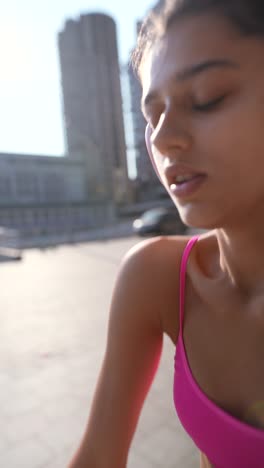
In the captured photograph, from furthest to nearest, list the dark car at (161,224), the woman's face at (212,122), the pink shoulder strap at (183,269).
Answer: the dark car at (161,224) < the pink shoulder strap at (183,269) < the woman's face at (212,122)

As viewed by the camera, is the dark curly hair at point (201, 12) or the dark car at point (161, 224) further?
the dark car at point (161, 224)

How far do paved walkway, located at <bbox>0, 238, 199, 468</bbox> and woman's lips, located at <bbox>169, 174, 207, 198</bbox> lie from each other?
0.94m

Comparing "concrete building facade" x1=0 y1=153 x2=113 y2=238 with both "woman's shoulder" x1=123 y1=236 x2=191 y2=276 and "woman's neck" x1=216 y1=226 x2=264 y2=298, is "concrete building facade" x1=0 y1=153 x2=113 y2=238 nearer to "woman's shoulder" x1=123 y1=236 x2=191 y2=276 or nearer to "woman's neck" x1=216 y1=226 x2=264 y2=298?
"woman's shoulder" x1=123 y1=236 x2=191 y2=276

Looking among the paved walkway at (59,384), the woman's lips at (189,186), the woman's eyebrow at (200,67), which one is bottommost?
the paved walkway at (59,384)

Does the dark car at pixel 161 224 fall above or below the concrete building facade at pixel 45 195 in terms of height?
above

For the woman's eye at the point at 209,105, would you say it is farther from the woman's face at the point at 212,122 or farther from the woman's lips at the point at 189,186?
the woman's lips at the point at 189,186

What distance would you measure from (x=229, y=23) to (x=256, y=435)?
77 centimetres

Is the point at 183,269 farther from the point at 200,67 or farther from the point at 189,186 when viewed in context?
the point at 200,67

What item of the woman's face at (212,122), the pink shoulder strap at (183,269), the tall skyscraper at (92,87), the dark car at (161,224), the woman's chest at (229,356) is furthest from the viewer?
the tall skyscraper at (92,87)

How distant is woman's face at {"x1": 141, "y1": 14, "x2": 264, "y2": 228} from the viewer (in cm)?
72

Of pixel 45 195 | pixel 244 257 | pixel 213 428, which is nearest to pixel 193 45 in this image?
pixel 244 257

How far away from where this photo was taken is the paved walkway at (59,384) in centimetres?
260

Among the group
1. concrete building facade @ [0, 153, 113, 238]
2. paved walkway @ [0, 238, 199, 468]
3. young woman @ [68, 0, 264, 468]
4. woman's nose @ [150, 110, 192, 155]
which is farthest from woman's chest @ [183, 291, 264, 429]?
concrete building facade @ [0, 153, 113, 238]

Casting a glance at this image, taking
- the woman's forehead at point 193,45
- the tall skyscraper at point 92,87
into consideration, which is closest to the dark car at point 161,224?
the woman's forehead at point 193,45
